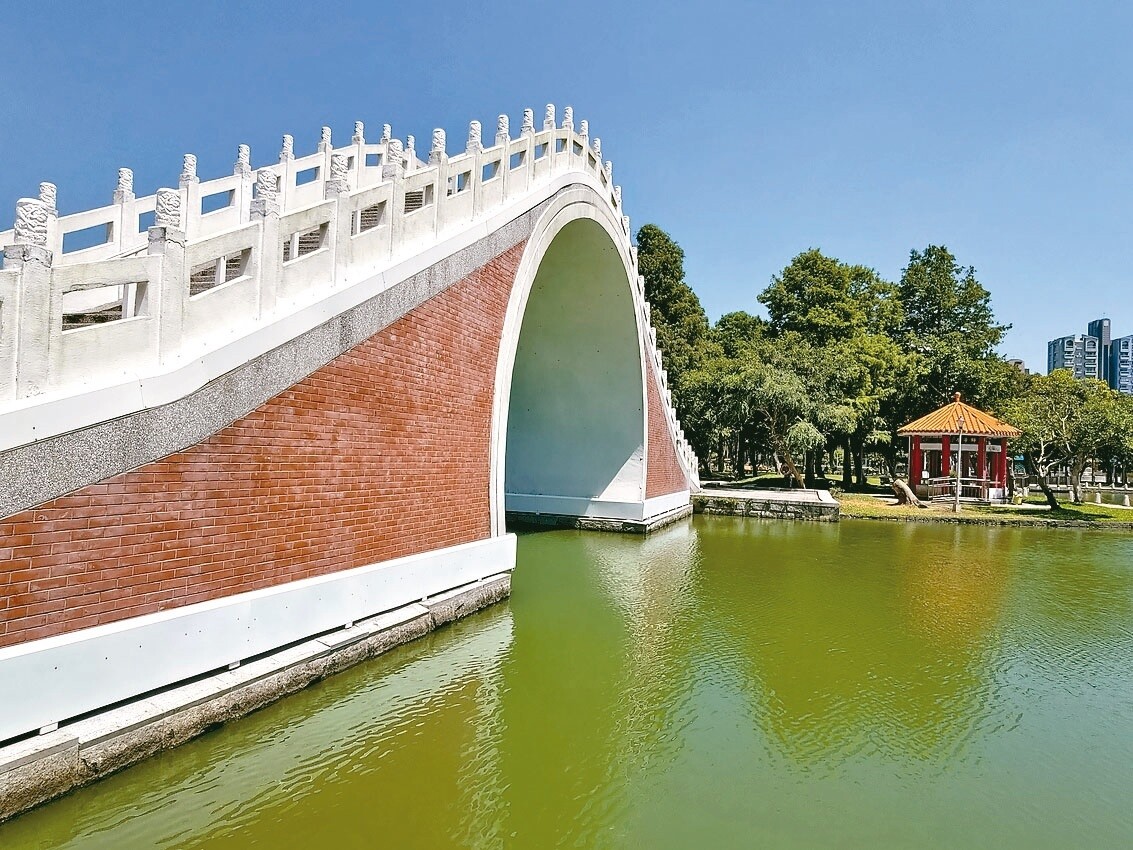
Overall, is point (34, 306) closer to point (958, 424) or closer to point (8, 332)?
point (8, 332)

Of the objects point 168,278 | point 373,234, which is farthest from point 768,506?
point 168,278

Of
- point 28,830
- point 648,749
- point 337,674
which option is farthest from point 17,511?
point 648,749

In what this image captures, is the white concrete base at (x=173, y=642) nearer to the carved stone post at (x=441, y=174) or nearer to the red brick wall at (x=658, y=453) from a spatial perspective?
the carved stone post at (x=441, y=174)

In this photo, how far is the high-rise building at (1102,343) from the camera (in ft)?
408

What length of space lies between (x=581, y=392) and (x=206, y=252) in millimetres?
11807

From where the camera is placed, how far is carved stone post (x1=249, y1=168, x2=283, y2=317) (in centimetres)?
505

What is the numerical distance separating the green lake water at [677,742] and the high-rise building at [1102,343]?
478 feet

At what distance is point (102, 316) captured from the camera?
16.4ft

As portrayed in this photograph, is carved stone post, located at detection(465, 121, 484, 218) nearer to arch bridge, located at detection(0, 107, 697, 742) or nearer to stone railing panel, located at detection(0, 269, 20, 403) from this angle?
arch bridge, located at detection(0, 107, 697, 742)

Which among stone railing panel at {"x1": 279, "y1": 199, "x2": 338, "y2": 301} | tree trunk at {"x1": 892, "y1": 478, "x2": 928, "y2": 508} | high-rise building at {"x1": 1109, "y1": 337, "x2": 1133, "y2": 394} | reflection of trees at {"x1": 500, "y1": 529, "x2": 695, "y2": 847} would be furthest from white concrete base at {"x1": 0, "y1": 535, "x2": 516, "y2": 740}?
high-rise building at {"x1": 1109, "y1": 337, "x2": 1133, "y2": 394}

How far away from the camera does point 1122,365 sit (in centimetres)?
11712

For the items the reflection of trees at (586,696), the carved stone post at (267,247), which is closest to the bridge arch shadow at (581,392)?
the reflection of trees at (586,696)

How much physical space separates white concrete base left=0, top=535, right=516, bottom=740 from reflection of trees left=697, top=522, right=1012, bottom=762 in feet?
11.1

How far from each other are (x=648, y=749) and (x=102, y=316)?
15.8ft
